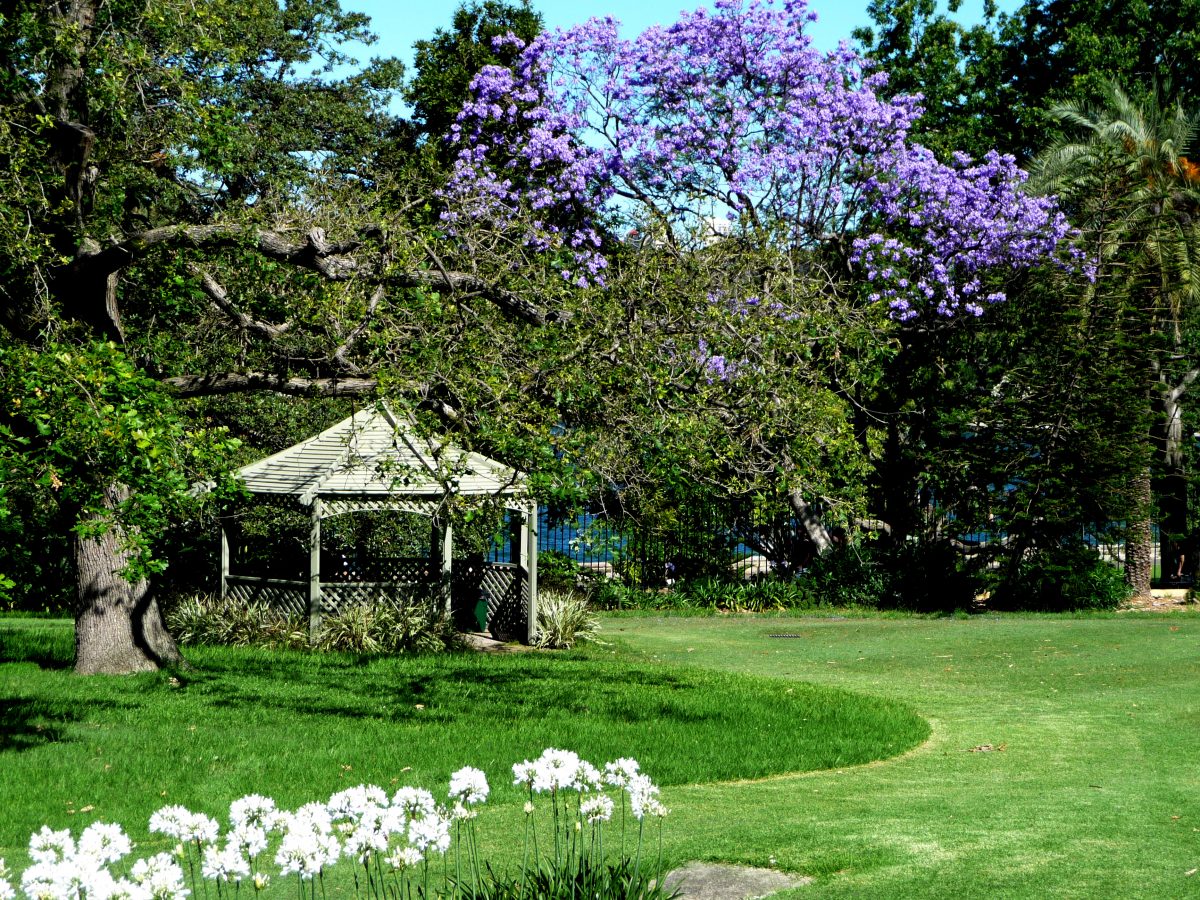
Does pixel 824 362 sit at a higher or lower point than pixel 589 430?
higher

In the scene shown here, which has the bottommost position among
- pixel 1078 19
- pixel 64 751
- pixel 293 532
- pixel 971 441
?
pixel 64 751

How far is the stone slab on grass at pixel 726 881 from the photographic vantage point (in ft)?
20.5

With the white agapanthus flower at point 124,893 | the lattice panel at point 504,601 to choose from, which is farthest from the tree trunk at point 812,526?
the white agapanthus flower at point 124,893

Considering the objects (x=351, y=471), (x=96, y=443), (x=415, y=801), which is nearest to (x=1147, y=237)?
(x=351, y=471)

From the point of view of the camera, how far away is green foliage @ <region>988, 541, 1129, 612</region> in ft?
70.3

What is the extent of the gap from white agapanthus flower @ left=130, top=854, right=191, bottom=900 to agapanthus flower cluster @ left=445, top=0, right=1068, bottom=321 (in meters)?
19.7

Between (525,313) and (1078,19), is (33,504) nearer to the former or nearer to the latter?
(525,313)

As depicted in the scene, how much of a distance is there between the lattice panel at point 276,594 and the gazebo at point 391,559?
1 centimetres

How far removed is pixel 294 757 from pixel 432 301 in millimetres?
4453

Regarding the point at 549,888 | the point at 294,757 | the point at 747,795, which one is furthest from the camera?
the point at 294,757

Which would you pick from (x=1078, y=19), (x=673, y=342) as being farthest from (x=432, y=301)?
(x=1078, y=19)

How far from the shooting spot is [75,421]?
856cm

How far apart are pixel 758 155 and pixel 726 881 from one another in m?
20.4

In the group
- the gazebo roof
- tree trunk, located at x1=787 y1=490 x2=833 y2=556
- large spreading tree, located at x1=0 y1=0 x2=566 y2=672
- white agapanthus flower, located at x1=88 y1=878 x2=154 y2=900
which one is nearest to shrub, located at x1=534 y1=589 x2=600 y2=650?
the gazebo roof
